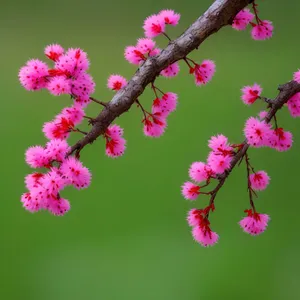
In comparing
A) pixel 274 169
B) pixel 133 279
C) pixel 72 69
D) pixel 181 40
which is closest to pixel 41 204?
pixel 72 69

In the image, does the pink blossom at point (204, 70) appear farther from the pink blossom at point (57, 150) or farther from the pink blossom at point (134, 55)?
the pink blossom at point (57, 150)

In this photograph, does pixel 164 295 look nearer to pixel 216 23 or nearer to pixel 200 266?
pixel 200 266

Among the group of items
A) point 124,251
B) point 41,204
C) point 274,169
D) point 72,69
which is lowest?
point 41,204

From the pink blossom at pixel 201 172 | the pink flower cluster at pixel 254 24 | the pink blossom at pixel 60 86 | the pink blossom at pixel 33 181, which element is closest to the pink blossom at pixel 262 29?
the pink flower cluster at pixel 254 24

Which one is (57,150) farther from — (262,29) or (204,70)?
(262,29)

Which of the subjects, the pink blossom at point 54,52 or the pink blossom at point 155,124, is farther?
the pink blossom at point 155,124

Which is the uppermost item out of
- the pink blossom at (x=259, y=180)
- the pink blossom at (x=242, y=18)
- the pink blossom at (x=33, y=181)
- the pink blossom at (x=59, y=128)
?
the pink blossom at (x=242, y=18)

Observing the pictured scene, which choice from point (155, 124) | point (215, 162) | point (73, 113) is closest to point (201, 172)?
point (215, 162)
